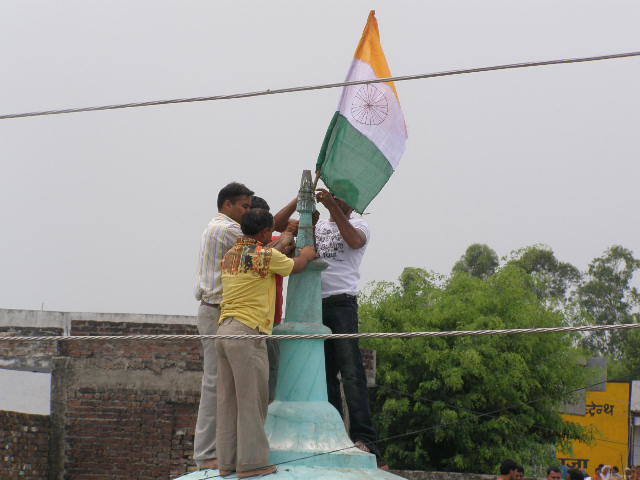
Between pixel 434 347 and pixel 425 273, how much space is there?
480cm

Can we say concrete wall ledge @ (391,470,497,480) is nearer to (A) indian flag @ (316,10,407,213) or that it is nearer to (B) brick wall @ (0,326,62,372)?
(B) brick wall @ (0,326,62,372)

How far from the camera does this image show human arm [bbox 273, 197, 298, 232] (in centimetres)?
615

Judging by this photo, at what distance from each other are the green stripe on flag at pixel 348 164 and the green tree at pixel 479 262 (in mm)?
36461

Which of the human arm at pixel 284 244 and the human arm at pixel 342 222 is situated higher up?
the human arm at pixel 342 222

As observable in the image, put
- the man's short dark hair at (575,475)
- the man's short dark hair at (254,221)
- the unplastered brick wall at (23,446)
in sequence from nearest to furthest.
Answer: the man's short dark hair at (254,221) → the man's short dark hair at (575,475) → the unplastered brick wall at (23,446)

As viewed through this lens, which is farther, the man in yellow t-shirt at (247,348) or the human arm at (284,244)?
the human arm at (284,244)

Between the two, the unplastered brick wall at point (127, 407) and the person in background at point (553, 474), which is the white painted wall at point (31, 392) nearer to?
the unplastered brick wall at point (127, 407)

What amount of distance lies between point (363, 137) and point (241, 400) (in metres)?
A: 1.83

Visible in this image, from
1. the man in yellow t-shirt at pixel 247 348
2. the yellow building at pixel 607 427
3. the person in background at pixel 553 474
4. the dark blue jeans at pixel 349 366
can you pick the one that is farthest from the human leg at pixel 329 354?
the yellow building at pixel 607 427

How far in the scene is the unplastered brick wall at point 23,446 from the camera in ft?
38.0

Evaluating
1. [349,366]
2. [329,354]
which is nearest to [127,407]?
[329,354]

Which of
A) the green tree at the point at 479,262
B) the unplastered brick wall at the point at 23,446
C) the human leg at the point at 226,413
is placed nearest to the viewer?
the human leg at the point at 226,413

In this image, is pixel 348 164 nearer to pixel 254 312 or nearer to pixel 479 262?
pixel 254 312

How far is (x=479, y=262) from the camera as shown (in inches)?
1667
